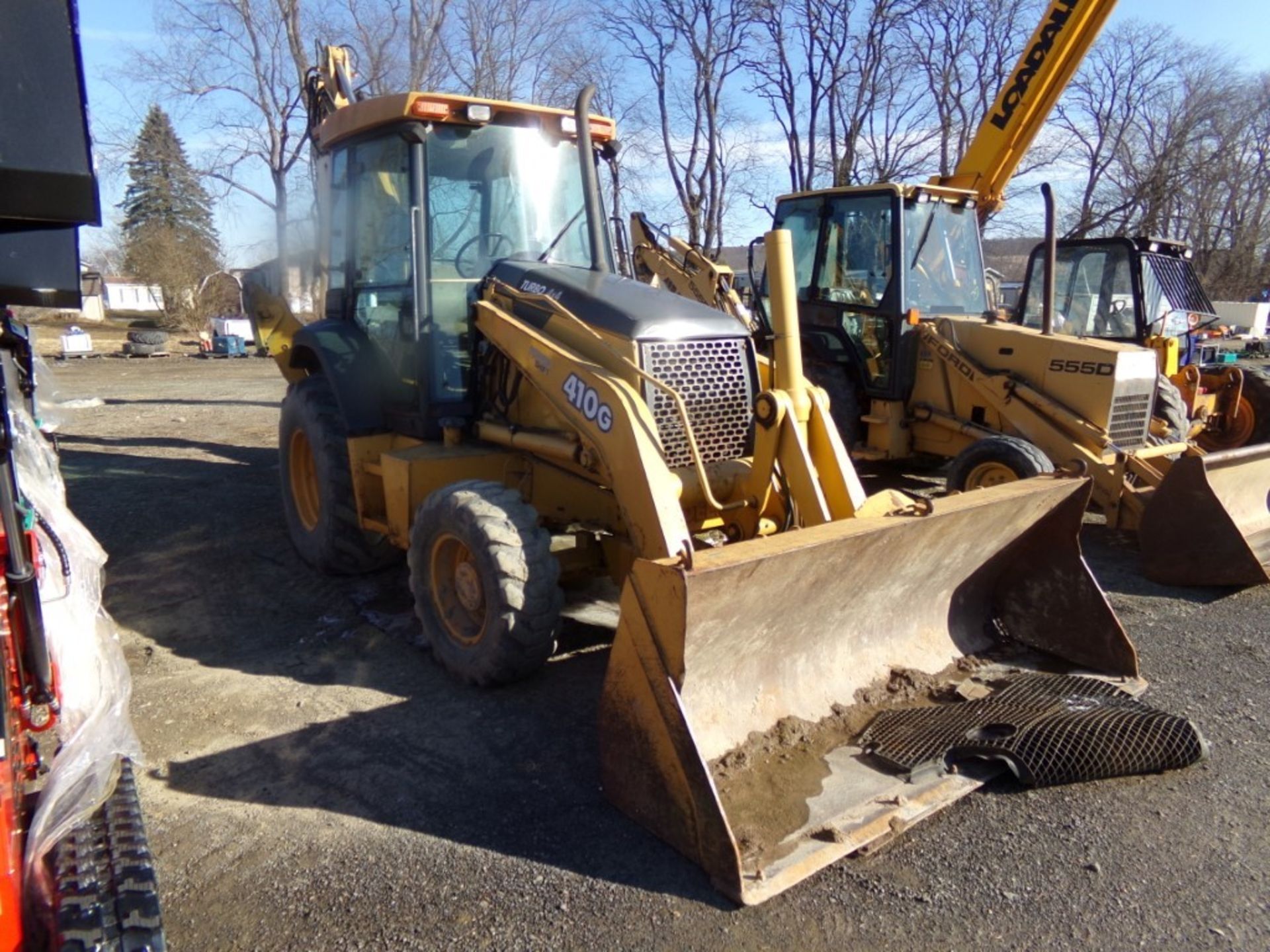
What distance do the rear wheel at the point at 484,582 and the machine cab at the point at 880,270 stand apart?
4575 mm

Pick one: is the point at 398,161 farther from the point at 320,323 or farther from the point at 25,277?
the point at 25,277

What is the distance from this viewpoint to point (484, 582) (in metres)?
4.21

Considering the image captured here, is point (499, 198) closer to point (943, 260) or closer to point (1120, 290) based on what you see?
point (943, 260)

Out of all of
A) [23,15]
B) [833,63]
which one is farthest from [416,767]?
[833,63]

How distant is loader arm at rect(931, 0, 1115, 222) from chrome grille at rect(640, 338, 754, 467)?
16.1ft

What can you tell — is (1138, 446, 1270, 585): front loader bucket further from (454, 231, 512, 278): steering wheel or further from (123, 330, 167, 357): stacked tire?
(123, 330, 167, 357): stacked tire

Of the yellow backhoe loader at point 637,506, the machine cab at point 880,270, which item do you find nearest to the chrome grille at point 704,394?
the yellow backhoe loader at point 637,506

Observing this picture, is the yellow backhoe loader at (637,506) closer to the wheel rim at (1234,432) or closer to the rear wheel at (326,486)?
the rear wheel at (326,486)

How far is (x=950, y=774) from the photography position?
11.5ft

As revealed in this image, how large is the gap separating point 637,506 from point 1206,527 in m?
3.89

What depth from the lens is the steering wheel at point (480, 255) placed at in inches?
210

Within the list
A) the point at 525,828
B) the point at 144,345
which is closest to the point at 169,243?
the point at 144,345

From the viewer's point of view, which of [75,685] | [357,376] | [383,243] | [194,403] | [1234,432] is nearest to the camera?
[75,685]

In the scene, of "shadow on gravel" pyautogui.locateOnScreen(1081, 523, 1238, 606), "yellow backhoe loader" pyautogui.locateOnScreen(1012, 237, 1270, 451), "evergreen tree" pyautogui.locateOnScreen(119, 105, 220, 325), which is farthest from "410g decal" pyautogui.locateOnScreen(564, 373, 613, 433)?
"evergreen tree" pyautogui.locateOnScreen(119, 105, 220, 325)
